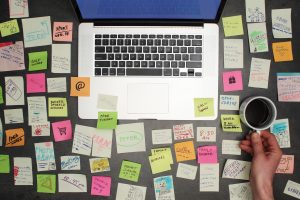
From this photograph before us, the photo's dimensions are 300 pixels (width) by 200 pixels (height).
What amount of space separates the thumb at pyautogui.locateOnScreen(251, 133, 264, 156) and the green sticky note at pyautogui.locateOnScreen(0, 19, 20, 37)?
0.82 metres

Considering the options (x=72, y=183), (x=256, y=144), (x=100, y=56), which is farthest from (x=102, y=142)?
(x=256, y=144)

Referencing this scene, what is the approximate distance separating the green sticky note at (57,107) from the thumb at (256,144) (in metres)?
0.59

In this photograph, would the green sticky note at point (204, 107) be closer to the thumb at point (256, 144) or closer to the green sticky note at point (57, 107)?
the thumb at point (256, 144)

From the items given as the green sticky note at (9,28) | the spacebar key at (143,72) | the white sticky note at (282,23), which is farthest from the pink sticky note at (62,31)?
the white sticky note at (282,23)

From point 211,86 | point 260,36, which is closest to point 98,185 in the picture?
point 211,86

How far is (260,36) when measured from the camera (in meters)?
1.05

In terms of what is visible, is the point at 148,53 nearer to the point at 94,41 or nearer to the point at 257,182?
the point at 94,41

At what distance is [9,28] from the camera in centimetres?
105

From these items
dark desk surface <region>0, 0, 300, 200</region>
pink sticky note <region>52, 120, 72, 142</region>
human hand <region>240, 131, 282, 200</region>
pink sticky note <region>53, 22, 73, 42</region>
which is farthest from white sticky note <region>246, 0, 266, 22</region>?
pink sticky note <region>52, 120, 72, 142</region>

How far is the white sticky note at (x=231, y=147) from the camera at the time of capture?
1.04m

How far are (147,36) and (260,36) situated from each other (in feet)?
1.20

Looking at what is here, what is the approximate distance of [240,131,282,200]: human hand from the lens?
994mm

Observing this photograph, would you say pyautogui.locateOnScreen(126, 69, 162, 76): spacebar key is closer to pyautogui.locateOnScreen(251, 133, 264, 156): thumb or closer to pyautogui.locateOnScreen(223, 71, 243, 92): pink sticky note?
pyautogui.locateOnScreen(223, 71, 243, 92): pink sticky note

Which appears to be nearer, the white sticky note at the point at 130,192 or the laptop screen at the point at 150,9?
the laptop screen at the point at 150,9
